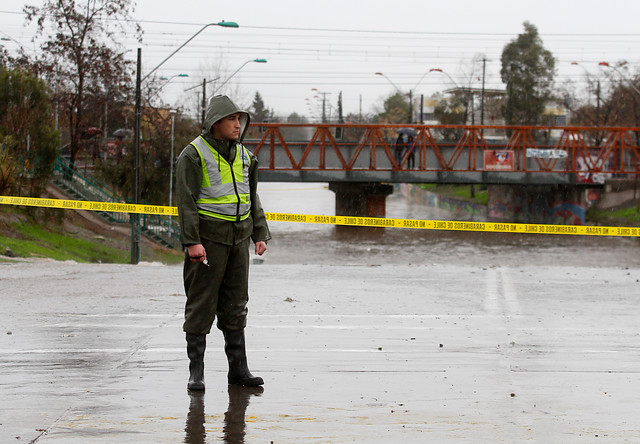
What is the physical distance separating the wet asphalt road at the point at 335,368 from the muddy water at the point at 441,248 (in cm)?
2419

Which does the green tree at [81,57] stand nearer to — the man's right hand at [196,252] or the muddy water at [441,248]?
the muddy water at [441,248]

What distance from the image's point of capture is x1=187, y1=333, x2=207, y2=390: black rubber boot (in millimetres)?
6336

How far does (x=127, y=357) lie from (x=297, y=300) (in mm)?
4381

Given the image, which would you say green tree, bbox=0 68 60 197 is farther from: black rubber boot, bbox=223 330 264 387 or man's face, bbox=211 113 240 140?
man's face, bbox=211 113 240 140

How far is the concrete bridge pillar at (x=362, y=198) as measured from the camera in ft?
189

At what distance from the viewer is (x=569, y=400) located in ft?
20.2

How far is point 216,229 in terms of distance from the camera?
6.29 metres

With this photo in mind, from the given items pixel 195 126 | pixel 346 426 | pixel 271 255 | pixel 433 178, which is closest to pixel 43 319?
pixel 346 426

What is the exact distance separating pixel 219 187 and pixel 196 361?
1.13 metres

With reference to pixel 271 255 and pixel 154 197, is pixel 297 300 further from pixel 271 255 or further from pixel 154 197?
pixel 154 197

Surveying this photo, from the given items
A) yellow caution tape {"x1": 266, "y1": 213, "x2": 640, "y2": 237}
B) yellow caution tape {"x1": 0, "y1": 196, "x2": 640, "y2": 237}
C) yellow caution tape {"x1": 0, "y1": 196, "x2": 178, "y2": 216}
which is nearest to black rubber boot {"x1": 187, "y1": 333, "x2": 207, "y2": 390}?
yellow caution tape {"x1": 0, "y1": 196, "x2": 640, "y2": 237}

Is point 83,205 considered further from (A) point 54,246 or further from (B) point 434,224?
(A) point 54,246

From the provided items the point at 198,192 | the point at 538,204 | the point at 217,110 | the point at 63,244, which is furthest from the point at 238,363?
the point at 538,204

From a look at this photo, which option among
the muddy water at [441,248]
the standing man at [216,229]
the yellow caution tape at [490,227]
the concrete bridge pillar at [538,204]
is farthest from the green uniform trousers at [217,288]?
the concrete bridge pillar at [538,204]
